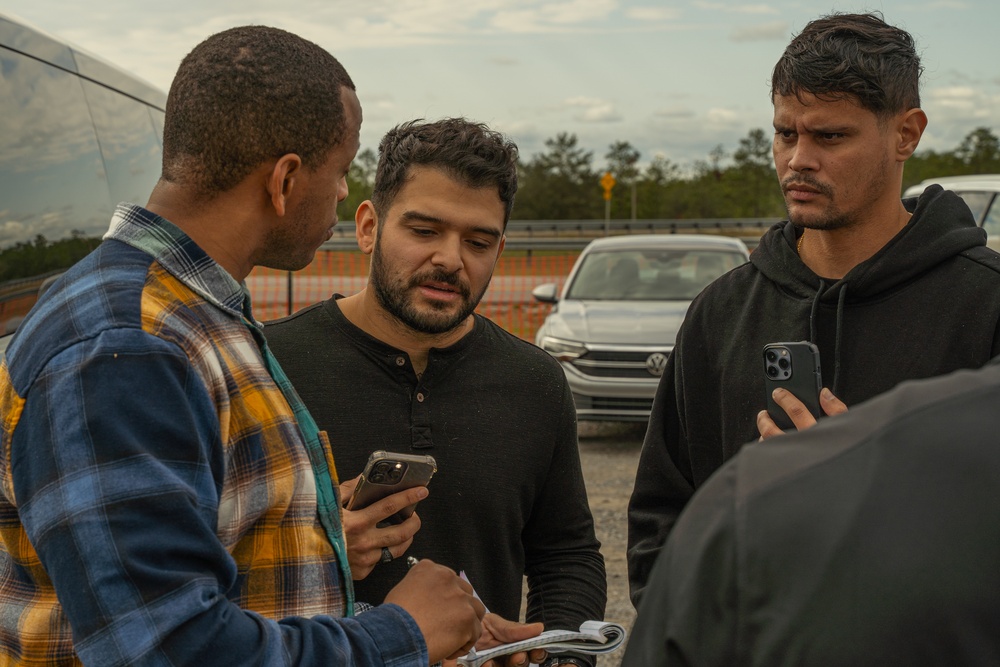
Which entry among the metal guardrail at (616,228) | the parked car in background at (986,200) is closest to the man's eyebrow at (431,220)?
the parked car in background at (986,200)

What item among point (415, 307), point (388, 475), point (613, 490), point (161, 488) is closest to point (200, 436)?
point (161, 488)

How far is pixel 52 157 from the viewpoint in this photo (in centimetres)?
358

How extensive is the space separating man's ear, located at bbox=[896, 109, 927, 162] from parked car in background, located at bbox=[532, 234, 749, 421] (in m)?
5.65

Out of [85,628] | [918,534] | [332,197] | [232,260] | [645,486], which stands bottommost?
[645,486]

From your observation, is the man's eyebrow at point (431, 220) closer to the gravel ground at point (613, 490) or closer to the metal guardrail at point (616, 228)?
the gravel ground at point (613, 490)

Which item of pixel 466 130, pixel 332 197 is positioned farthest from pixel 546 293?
pixel 332 197

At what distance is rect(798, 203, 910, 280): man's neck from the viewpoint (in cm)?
253

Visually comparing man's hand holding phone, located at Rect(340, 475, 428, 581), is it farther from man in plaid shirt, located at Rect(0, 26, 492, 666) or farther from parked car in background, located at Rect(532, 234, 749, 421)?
parked car in background, located at Rect(532, 234, 749, 421)

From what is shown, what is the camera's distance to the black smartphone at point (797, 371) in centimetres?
219

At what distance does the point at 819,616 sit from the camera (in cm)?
82

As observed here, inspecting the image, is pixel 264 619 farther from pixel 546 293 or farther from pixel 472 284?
pixel 546 293

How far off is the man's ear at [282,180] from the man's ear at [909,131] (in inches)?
65.7

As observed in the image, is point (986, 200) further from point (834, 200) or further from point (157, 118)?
point (834, 200)

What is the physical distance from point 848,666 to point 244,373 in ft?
3.29
